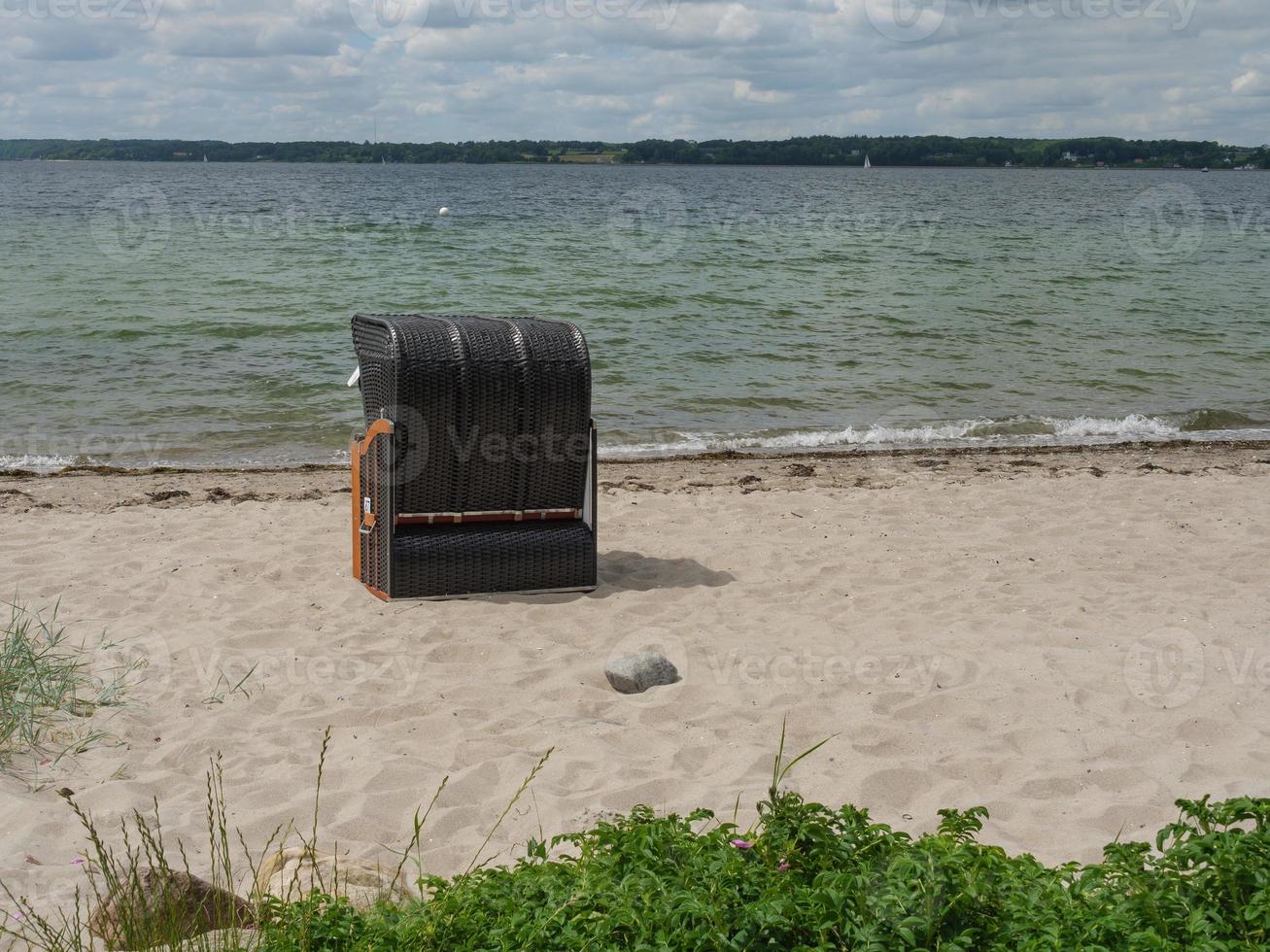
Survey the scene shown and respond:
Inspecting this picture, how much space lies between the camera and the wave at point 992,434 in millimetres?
12828

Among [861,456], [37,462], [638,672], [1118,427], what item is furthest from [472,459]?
[1118,427]

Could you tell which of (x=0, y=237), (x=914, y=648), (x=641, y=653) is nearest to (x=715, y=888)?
(x=641, y=653)

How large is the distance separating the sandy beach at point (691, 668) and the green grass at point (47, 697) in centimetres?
12

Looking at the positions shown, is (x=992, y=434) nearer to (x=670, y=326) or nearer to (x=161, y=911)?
(x=670, y=326)

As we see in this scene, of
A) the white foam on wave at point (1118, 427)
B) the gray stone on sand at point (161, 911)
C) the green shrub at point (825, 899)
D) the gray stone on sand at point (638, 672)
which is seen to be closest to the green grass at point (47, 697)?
the gray stone on sand at point (161, 911)

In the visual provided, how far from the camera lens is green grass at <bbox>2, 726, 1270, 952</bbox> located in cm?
272

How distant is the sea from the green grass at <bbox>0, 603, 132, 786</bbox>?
20.5ft

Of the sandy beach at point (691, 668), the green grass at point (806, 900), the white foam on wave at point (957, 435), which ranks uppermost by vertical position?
the green grass at point (806, 900)

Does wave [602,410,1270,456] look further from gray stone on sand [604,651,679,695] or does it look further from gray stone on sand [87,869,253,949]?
gray stone on sand [87,869,253,949]

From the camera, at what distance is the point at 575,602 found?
22.3ft

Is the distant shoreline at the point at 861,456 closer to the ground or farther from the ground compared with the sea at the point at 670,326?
closer to the ground

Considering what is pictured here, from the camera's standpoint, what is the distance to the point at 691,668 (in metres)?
5.77

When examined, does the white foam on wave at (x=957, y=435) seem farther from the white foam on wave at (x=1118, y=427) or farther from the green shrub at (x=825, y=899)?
the green shrub at (x=825, y=899)

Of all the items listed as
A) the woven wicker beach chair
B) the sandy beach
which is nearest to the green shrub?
the sandy beach
